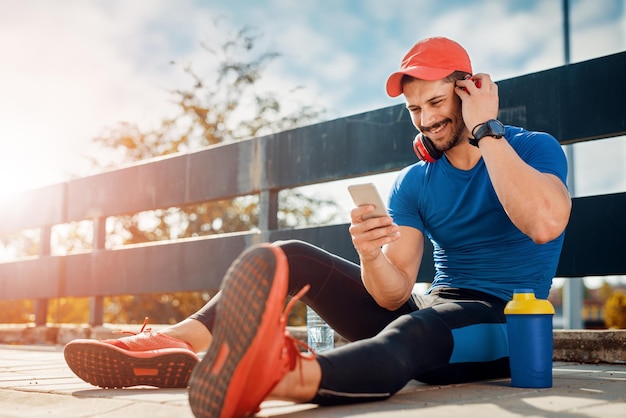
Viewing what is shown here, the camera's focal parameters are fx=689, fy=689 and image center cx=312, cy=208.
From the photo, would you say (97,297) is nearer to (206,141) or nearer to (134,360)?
(134,360)

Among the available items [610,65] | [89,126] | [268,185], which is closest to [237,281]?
[610,65]

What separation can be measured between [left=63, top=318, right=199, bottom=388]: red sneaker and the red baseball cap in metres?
1.29

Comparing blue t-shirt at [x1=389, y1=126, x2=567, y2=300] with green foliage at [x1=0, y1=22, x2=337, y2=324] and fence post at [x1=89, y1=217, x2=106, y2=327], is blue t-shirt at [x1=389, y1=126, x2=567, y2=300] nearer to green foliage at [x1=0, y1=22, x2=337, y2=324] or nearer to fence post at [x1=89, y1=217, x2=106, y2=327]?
fence post at [x1=89, y1=217, x2=106, y2=327]

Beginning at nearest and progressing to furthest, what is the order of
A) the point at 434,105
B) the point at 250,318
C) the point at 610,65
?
the point at 250,318
the point at 434,105
the point at 610,65

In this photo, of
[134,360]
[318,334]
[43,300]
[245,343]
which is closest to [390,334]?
[245,343]

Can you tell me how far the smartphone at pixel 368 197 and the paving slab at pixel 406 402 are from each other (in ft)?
1.86

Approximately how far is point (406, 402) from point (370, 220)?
571mm

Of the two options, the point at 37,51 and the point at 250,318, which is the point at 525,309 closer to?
the point at 250,318

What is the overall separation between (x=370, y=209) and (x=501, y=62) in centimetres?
995

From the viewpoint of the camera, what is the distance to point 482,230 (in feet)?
8.49

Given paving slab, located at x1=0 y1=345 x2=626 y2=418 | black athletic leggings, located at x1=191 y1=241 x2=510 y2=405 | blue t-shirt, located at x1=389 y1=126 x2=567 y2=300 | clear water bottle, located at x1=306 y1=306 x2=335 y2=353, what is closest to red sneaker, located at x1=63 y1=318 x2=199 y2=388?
paving slab, located at x1=0 y1=345 x2=626 y2=418

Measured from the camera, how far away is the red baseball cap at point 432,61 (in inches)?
101

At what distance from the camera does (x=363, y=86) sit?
10859mm

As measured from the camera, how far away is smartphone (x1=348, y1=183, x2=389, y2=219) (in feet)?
6.84
